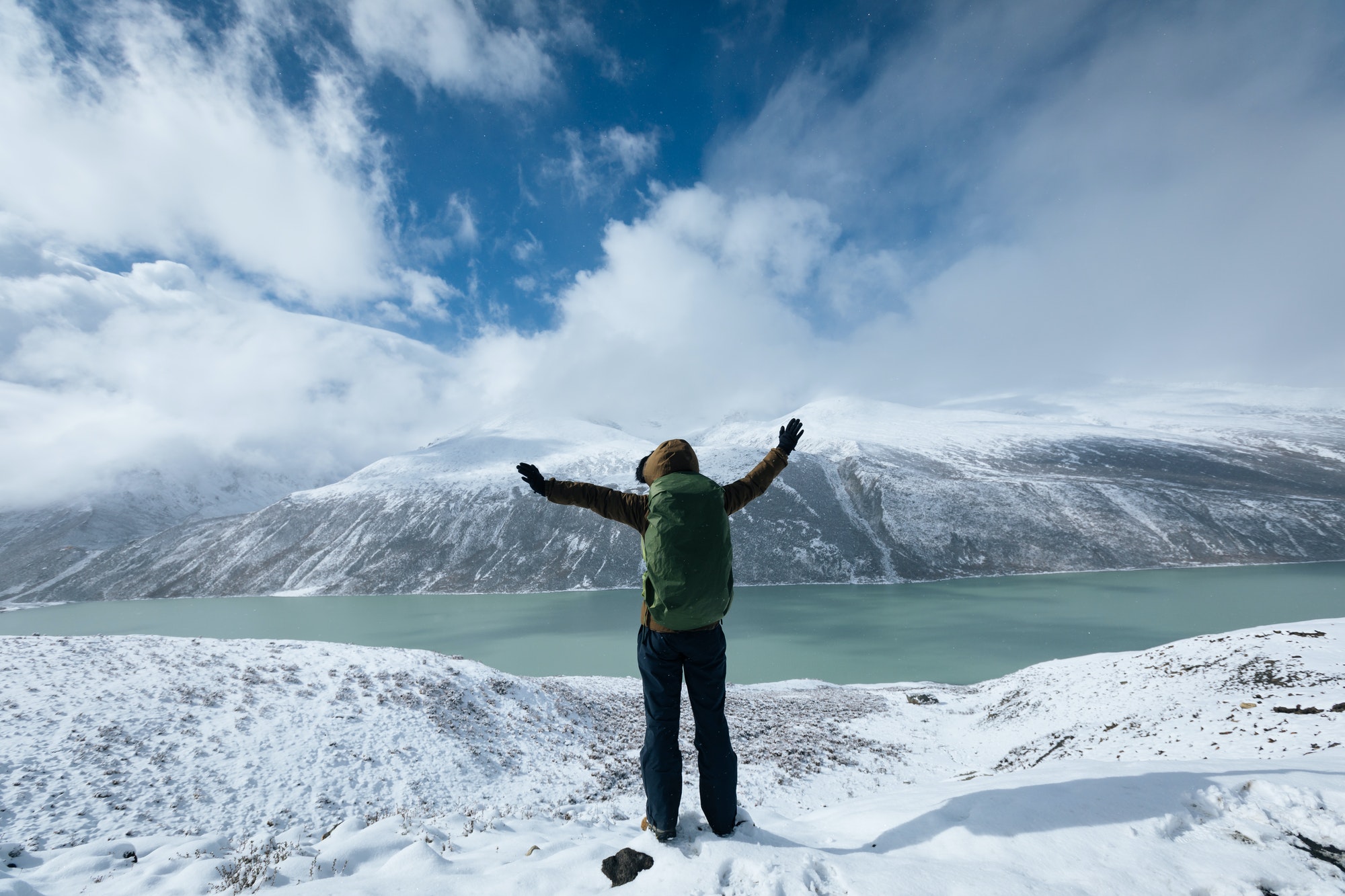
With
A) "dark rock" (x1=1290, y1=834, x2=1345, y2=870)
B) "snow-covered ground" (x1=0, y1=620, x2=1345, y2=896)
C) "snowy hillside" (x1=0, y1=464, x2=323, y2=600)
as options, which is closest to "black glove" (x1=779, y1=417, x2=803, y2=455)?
"snow-covered ground" (x1=0, y1=620, x2=1345, y2=896)

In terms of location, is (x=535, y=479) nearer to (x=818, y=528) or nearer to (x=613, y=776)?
(x=613, y=776)

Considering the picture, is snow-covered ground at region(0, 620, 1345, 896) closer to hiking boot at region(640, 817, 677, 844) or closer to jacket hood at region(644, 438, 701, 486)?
hiking boot at region(640, 817, 677, 844)

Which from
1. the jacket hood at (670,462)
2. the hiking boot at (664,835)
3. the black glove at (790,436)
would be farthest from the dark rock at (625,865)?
the black glove at (790,436)

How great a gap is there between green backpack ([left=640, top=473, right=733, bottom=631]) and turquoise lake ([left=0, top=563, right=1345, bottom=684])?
1065 inches

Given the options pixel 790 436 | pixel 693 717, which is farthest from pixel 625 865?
pixel 790 436

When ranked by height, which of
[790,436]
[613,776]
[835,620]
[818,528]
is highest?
[818,528]

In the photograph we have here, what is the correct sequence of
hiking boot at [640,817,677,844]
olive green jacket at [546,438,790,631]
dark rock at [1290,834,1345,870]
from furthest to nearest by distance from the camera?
olive green jacket at [546,438,790,631] → hiking boot at [640,817,677,844] → dark rock at [1290,834,1345,870]

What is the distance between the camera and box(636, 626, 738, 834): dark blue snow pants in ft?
13.7

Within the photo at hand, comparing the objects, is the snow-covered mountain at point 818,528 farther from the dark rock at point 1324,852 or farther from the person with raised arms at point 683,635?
the dark rock at point 1324,852

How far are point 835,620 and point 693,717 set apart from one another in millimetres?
46951

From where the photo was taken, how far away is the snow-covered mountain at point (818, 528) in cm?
7819

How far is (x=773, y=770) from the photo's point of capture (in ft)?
36.2

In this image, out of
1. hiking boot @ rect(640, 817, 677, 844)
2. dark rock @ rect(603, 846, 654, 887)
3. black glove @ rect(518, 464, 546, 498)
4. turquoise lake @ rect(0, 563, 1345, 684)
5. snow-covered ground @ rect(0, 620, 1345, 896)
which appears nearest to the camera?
snow-covered ground @ rect(0, 620, 1345, 896)

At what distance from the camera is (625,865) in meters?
3.68
